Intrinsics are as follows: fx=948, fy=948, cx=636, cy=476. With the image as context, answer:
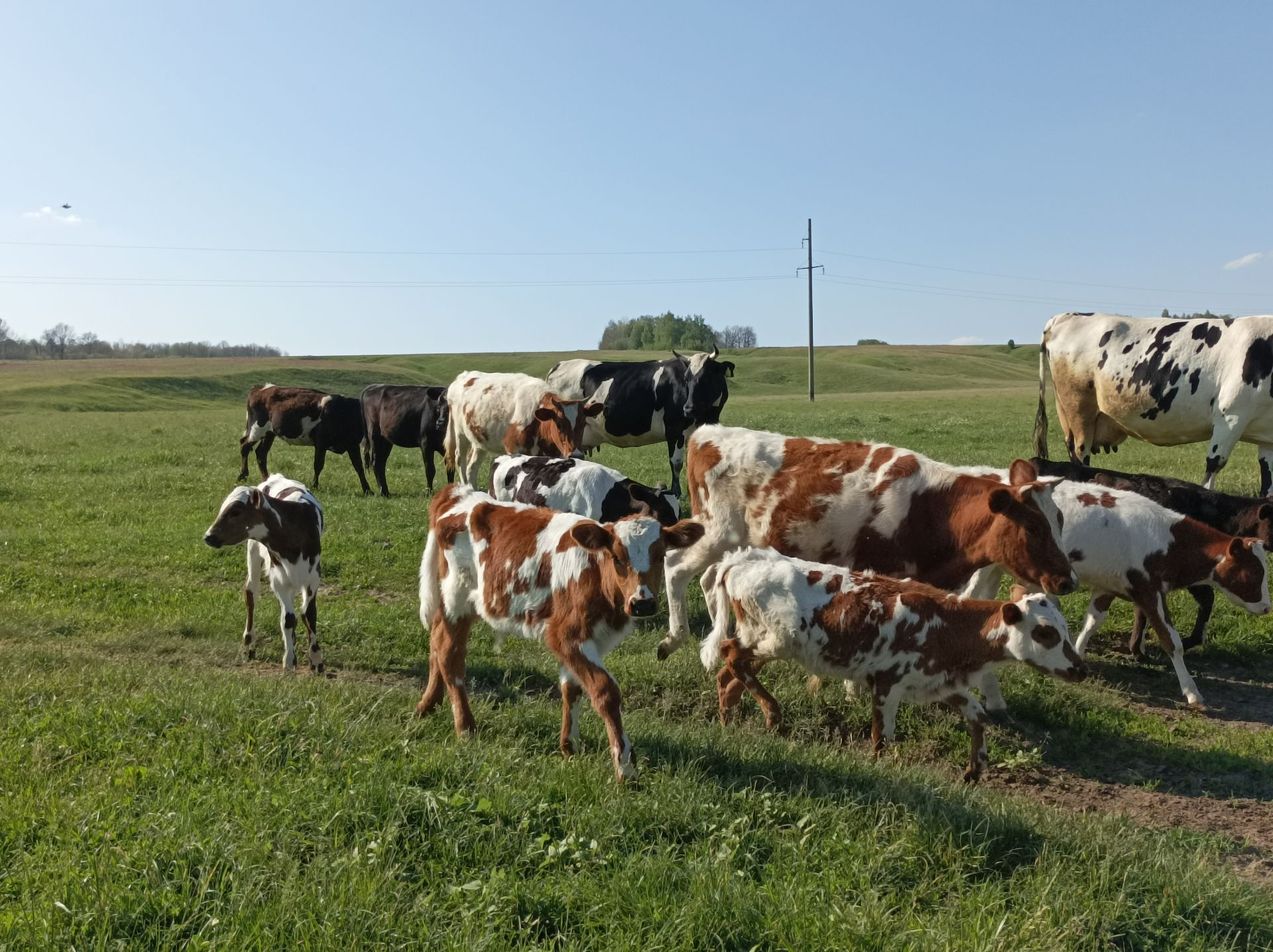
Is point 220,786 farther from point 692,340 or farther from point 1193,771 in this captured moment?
point 692,340

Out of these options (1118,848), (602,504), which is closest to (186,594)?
(602,504)

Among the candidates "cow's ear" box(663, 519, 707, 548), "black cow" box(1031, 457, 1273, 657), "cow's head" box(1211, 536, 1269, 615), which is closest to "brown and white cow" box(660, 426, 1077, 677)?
"cow's head" box(1211, 536, 1269, 615)

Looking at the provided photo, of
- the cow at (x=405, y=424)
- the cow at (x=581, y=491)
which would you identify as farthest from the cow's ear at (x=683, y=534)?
the cow at (x=405, y=424)

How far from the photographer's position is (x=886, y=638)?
22.7ft

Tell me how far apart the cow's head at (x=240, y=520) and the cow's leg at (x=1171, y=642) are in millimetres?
8207

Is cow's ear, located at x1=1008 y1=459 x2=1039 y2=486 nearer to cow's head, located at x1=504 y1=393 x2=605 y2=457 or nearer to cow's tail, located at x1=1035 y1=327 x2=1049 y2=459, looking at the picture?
cow's tail, located at x1=1035 y1=327 x2=1049 y2=459

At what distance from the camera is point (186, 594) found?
10.8 m

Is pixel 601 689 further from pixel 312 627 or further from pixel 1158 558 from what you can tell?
pixel 1158 558

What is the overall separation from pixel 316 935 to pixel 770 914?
5.85ft

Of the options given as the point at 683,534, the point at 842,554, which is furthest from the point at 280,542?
the point at 842,554

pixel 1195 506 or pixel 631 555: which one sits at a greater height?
pixel 631 555

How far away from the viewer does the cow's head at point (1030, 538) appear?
7816 millimetres

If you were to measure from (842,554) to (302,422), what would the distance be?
47.9 feet

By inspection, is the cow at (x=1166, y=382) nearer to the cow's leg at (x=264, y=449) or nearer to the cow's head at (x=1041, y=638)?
the cow's head at (x=1041, y=638)
